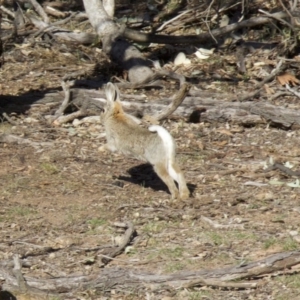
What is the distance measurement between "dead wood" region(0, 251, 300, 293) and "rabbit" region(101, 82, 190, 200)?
171 centimetres

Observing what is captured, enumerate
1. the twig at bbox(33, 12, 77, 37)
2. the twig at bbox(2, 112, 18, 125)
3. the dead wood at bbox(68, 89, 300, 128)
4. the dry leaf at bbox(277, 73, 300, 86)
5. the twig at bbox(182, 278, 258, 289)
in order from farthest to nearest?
the twig at bbox(33, 12, 77, 37) < the dry leaf at bbox(277, 73, 300, 86) < the twig at bbox(2, 112, 18, 125) < the dead wood at bbox(68, 89, 300, 128) < the twig at bbox(182, 278, 258, 289)

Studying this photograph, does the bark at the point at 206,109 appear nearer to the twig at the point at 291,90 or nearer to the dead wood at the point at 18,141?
the twig at the point at 291,90

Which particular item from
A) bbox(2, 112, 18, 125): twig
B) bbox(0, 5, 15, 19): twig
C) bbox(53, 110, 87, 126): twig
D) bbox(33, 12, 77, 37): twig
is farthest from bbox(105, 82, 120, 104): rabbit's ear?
bbox(0, 5, 15, 19): twig

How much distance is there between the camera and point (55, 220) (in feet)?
24.9

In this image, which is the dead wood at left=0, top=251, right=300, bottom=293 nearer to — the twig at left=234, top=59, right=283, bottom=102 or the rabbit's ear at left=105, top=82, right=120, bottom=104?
the rabbit's ear at left=105, top=82, right=120, bottom=104

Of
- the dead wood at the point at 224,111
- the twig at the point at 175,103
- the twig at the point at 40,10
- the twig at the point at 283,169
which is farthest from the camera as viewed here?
the twig at the point at 40,10

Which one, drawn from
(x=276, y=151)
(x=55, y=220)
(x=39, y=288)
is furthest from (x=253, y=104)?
(x=39, y=288)

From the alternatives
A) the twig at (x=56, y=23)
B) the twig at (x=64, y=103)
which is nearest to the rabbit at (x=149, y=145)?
the twig at (x=64, y=103)

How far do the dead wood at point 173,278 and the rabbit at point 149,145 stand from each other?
5.62 ft

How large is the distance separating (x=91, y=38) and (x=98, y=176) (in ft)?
16.3

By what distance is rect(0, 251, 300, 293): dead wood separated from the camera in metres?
6.10

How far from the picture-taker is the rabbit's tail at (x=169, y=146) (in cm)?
775

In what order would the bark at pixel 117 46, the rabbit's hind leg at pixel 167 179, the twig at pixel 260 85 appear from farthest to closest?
the bark at pixel 117 46 < the twig at pixel 260 85 < the rabbit's hind leg at pixel 167 179

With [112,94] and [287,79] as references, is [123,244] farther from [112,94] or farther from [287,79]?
[287,79]
